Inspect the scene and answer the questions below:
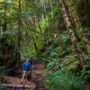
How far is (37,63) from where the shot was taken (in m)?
15.3

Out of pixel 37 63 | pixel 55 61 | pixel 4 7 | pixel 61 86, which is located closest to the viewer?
pixel 61 86

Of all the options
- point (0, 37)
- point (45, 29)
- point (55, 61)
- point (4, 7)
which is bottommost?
point (55, 61)

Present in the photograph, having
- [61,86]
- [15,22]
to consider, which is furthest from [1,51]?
[61,86]

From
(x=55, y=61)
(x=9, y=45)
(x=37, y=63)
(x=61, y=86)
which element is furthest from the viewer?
(x=37, y=63)

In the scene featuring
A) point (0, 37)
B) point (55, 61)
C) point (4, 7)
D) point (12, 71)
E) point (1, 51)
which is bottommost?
point (12, 71)

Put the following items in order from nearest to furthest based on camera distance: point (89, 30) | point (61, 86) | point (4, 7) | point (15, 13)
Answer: point (61, 86) → point (89, 30) → point (4, 7) → point (15, 13)

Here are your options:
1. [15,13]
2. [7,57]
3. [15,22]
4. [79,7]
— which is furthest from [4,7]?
[79,7]

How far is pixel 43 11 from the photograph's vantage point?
11766 mm

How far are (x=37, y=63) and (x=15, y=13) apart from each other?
7.28 m

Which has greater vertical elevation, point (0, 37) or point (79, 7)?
point (79, 7)

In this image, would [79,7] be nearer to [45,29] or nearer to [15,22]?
[45,29]

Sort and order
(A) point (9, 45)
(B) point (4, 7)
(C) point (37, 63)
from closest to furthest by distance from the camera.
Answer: (B) point (4, 7), (A) point (9, 45), (C) point (37, 63)

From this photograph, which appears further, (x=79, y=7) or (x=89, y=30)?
(x=79, y=7)

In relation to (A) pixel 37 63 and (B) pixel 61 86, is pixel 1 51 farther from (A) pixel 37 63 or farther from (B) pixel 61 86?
(B) pixel 61 86
